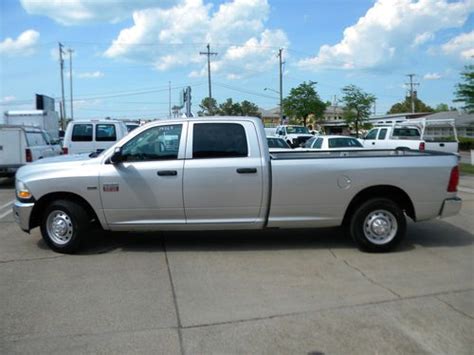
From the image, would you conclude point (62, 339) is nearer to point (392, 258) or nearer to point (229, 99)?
point (392, 258)

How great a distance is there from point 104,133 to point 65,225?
Answer: 886cm

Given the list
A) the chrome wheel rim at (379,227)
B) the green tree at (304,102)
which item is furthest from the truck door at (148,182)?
the green tree at (304,102)

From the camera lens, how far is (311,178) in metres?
6.75

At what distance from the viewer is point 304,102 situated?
184ft

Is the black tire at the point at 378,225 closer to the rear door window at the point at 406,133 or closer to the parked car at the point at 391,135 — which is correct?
the parked car at the point at 391,135

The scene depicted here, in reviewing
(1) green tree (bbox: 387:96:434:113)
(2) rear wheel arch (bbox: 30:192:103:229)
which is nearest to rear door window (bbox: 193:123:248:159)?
(2) rear wheel arch (bbox: 30:192:103:229)

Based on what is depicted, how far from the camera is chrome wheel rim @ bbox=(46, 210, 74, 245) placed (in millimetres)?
6805

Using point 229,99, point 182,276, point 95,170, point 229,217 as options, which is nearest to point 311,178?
point 229,217

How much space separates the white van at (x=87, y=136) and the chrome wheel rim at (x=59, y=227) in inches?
333

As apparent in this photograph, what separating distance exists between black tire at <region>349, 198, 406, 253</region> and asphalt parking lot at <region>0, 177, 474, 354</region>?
0.22 m

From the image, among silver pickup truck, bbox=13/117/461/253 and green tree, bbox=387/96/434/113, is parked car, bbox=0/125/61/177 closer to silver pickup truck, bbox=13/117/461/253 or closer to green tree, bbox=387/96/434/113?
silver pickup truck, bbox=13/117/461/253

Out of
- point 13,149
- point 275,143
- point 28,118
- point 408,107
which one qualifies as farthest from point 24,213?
point 408,107

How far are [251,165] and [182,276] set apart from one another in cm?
179

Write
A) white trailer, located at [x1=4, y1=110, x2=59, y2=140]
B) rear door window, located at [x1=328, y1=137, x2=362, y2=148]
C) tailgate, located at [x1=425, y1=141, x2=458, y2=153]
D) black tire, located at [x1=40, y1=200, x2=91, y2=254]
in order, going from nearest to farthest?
black tire, located at [x1=40, y1=200, x2=91, y2=254], rear door window, located at [x1=328, y1=137, x2=362, y2=148], tailgate, located at [x1=425, y1=141, x2=458, y2=153], white trailer, located at [x1=4, y1=110, x2=59, y2=140]
